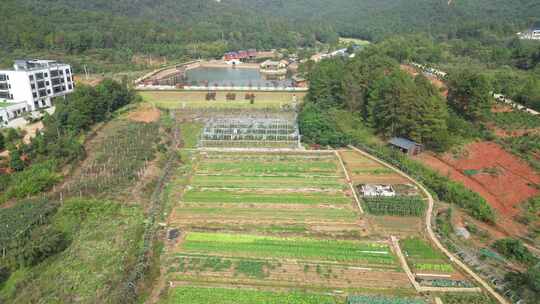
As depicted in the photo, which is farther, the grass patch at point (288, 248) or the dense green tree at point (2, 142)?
the dense green tree at point (2, 142)

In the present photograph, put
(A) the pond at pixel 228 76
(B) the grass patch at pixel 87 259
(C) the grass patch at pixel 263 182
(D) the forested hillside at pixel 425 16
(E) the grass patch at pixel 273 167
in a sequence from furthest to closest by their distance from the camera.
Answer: (D) the forested hillside at pixel 425 16, (A) the pond at pixel 228 76, (E) the grass patch at pixel 273 167, (C) the grass patch at pixel 263 182, (B) the grass patch at pixel 87 259

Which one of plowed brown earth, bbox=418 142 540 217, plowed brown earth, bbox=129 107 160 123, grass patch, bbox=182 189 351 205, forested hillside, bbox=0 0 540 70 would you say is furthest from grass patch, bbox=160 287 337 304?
forested hillside, bbox=0 0 540 70

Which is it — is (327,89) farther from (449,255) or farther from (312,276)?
(312,276)

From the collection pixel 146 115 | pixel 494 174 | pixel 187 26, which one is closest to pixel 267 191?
pixel 494 174

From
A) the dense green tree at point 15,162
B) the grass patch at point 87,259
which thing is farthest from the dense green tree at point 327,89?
the dense green tree at point 15,162

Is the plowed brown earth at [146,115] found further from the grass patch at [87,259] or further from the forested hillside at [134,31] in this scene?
the forested hillside at [134,31]

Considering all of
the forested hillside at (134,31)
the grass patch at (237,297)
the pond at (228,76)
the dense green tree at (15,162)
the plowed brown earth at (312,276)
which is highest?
the forested hillside at (134,31)

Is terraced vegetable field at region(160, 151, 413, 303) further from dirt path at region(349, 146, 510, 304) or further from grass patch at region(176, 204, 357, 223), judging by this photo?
dirt path at region(349, 146, 510, 304)

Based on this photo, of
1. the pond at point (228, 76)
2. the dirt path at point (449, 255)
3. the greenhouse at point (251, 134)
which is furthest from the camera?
the pond at point (228, 76)
